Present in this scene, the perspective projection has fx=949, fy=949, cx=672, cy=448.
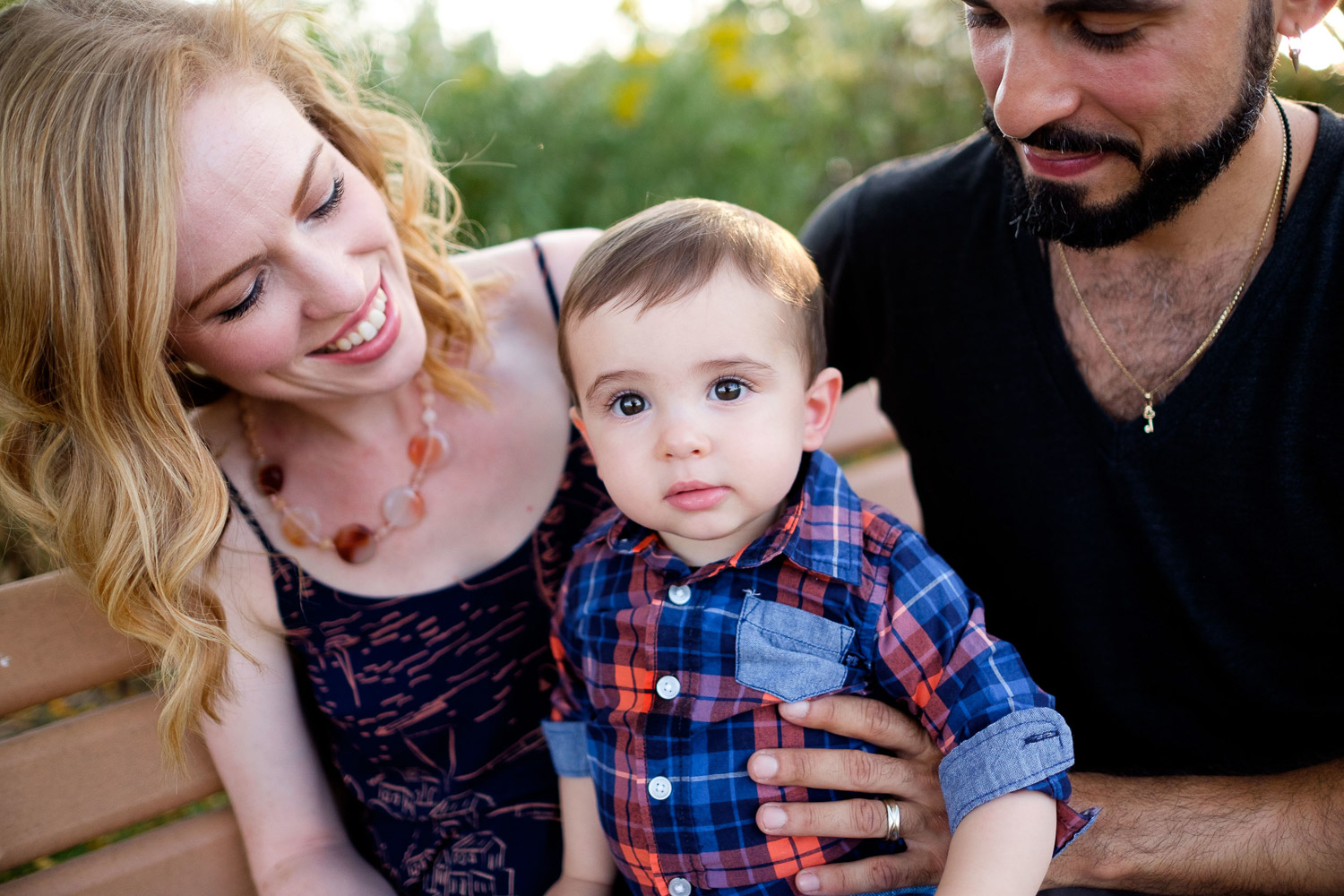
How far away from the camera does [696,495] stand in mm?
1427

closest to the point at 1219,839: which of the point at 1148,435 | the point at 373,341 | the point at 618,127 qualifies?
the point at 1148,435

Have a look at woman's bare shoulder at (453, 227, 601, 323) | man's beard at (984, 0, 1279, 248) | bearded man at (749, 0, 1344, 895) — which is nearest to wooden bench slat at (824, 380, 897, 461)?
bearded man at (749, 0, 1344, 895)

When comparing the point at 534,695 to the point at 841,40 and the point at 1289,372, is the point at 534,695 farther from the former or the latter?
the point at 841,40

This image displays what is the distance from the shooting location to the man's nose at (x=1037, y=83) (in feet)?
4.99

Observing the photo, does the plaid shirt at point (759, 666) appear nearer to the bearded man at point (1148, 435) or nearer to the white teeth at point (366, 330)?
the bearded man at point (1148, 435)

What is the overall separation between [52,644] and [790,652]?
4.37ft

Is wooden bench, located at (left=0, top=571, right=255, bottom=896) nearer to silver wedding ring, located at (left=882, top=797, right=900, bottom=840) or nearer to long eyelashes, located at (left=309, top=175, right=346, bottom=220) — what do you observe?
long eyelashes, located at (left=309, top=175, right=346, bottom=220)

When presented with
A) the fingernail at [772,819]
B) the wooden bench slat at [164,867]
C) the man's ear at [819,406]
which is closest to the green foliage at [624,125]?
the man's ear at [819,406]

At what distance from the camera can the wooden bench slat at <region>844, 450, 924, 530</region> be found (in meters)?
2.77

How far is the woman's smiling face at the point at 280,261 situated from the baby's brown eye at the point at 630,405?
537 millimetres

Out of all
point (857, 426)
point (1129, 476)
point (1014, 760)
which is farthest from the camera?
point (857, 426)

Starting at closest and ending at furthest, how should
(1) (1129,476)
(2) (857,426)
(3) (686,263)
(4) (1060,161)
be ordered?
(3) (686,263) → (4) (1060,161) → (1) (1129,476) → (2) (857,426)

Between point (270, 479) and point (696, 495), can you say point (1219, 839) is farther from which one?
point (270, 479)

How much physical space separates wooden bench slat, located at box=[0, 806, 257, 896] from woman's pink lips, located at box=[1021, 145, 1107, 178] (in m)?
1.97
